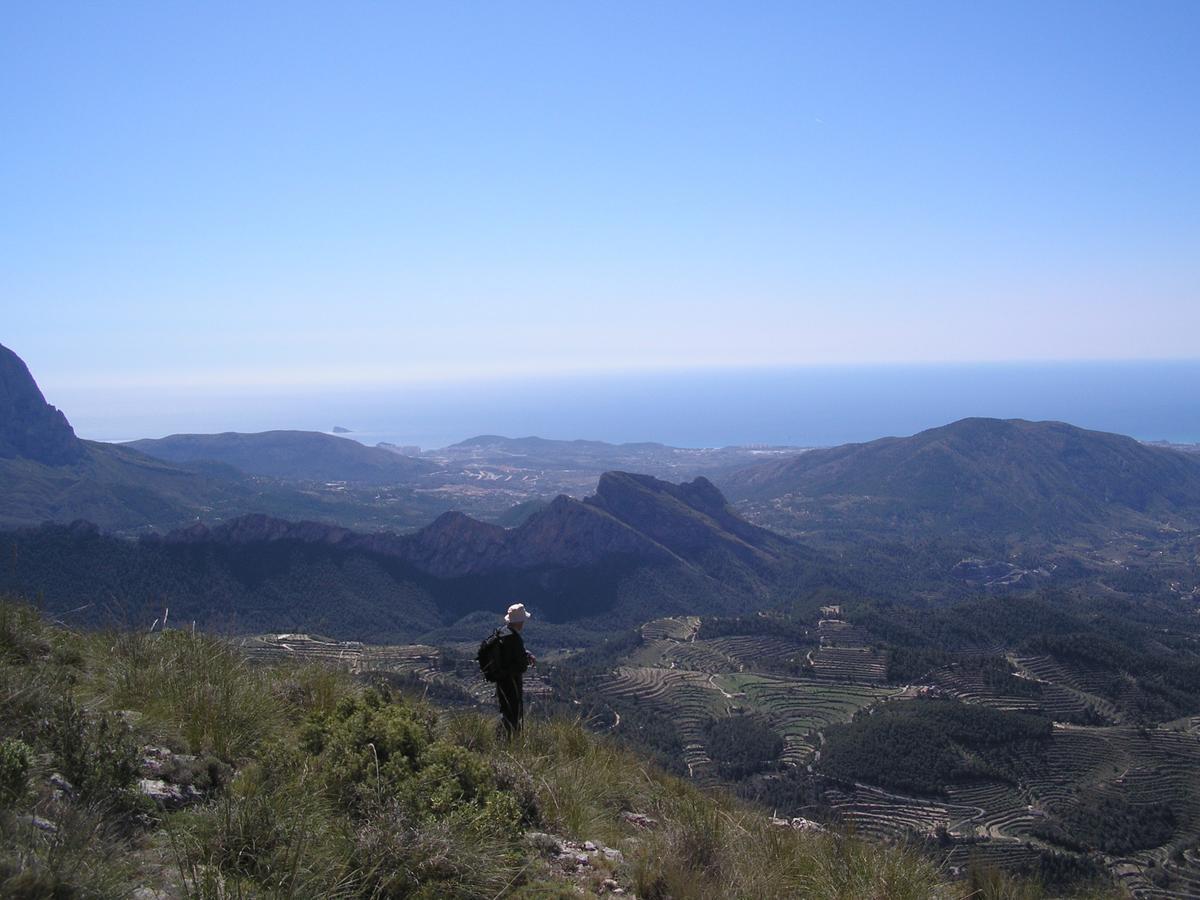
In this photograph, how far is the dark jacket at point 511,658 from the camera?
7.42 m

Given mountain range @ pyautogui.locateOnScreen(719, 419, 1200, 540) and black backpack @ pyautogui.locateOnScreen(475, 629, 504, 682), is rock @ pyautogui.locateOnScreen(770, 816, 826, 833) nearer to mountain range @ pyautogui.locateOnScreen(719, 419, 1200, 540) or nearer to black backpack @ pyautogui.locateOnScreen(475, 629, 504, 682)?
black backpack @ pyautogui.locateOnScreen(475, 629, 504, 682)

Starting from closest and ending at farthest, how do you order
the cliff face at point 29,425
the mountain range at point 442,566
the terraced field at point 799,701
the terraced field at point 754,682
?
the terraced field at point 799,701 → the terraced field at point 754,682 → the mountain range at point 442,566 → the cliff face at point 29,425

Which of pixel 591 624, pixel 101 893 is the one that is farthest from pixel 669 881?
→ pixel 591 624

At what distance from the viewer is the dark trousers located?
24.6 feet

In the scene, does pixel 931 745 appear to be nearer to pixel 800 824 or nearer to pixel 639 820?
pixel 800 824

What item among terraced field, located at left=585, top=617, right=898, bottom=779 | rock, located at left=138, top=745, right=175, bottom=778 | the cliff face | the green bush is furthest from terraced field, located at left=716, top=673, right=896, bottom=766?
the cliff face

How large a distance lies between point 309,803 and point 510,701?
3134mm

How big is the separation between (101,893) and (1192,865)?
90.4 ft

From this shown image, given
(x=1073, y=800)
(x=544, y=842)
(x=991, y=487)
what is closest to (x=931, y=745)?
(x=1073, y=800)

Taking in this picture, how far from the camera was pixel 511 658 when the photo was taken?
7.43 metres

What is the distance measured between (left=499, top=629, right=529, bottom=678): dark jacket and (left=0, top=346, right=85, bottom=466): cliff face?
429ft

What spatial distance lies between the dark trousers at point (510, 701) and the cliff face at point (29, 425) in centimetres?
13074

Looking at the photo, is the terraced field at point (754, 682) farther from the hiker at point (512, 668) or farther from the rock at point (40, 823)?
the rock at point (40, 823)

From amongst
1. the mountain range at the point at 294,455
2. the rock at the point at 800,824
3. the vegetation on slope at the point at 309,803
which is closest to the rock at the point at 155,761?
the vegetation on slope at the point at 309,803
